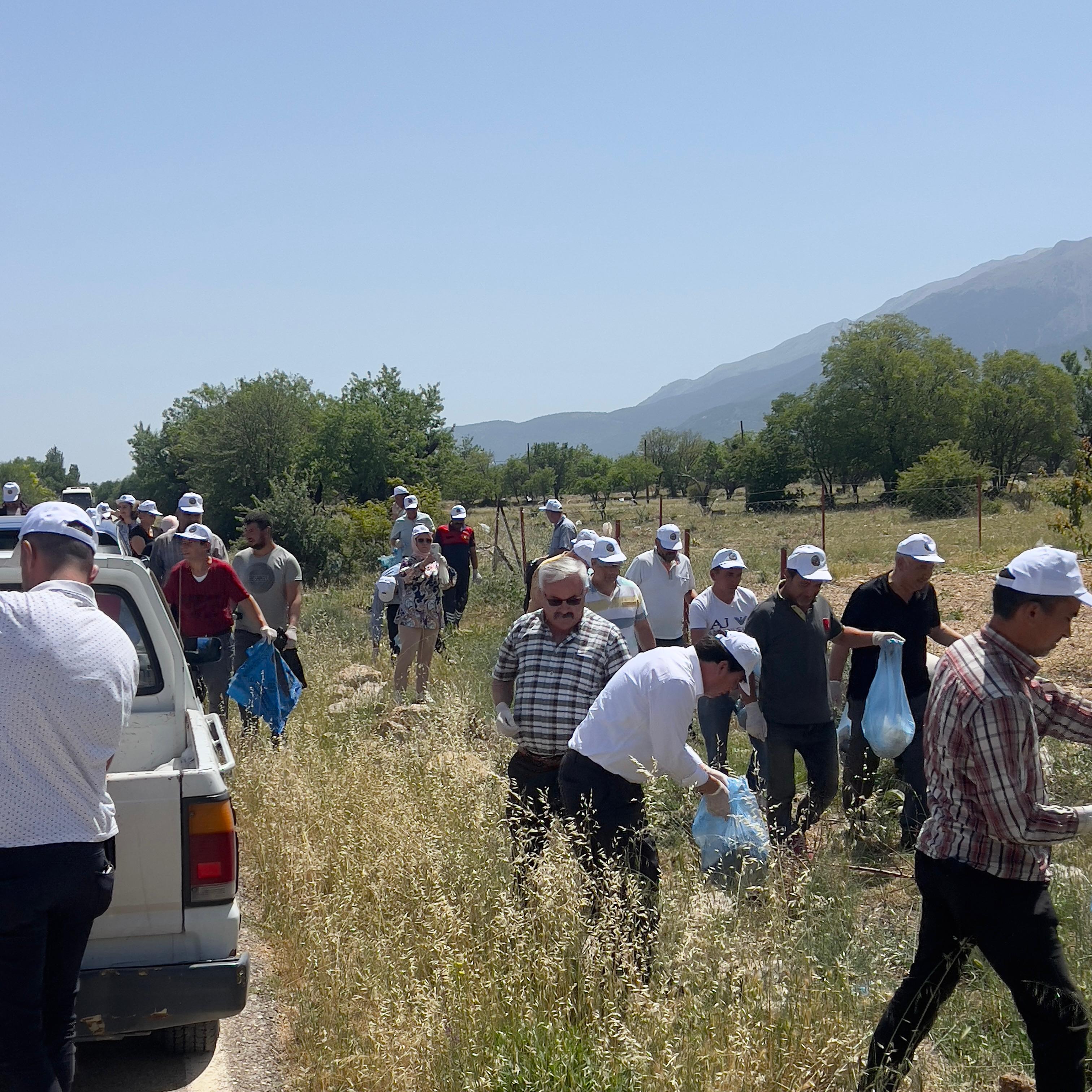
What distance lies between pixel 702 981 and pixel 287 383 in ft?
182

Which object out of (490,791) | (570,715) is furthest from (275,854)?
(570,715)

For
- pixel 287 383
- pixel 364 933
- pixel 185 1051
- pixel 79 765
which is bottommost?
pixel 185 1051

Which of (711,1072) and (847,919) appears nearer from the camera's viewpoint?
(711,1072)

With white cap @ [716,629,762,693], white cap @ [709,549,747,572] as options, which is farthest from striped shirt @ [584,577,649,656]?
white cap @ [716,629,762,693]

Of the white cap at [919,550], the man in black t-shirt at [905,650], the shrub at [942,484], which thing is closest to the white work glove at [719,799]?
the man in black t-shirt at [905,650]

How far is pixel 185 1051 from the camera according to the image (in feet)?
13.0

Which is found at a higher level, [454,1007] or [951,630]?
[951,630]

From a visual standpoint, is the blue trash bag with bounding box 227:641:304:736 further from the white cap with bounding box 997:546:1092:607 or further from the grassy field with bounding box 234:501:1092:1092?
the white cap with bounding box 997:546:1092:607

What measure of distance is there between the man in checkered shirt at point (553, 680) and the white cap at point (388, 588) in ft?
16.2

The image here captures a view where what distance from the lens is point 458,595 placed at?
43.7 feet

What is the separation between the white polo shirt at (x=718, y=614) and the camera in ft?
22.5

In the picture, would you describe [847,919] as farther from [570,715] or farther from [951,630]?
[951,630]

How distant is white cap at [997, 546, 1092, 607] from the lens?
2.83m

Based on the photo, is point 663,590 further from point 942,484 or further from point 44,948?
point 942,484
